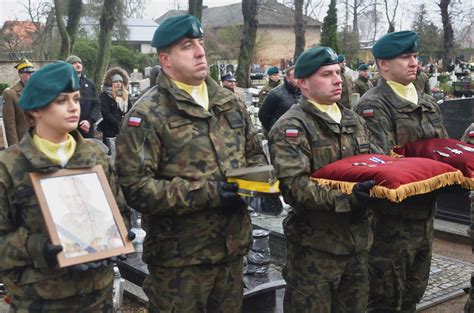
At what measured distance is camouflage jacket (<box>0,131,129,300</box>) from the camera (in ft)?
9.43

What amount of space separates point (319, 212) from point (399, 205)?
2.86 ft

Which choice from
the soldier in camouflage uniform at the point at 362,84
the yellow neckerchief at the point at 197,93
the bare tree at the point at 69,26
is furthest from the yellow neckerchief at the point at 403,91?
the bare tree at the point at 69,26

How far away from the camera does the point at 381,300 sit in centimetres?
444

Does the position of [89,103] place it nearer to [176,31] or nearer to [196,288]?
[176,31]

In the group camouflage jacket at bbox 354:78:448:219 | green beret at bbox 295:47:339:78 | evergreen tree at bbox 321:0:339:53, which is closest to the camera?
green beret at bbox 295:47:339:78

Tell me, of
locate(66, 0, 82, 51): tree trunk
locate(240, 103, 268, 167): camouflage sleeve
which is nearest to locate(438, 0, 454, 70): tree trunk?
locate(66, 0, 82, 51): tree trunk

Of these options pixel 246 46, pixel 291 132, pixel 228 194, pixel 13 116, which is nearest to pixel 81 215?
pixel 228 194

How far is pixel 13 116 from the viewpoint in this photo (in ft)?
26.2

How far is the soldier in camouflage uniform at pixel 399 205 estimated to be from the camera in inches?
170

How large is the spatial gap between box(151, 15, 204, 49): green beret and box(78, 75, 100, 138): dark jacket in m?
5.87

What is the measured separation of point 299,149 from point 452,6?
138 ft

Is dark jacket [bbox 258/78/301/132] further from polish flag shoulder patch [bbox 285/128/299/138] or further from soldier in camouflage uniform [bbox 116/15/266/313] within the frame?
soldier in camouflage uniform [bbox 116/15/266/313]

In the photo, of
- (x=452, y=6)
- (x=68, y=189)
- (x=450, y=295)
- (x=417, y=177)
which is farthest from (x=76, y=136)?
(x=452, y=6)

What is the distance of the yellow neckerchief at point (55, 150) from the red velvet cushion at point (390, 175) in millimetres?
1488
